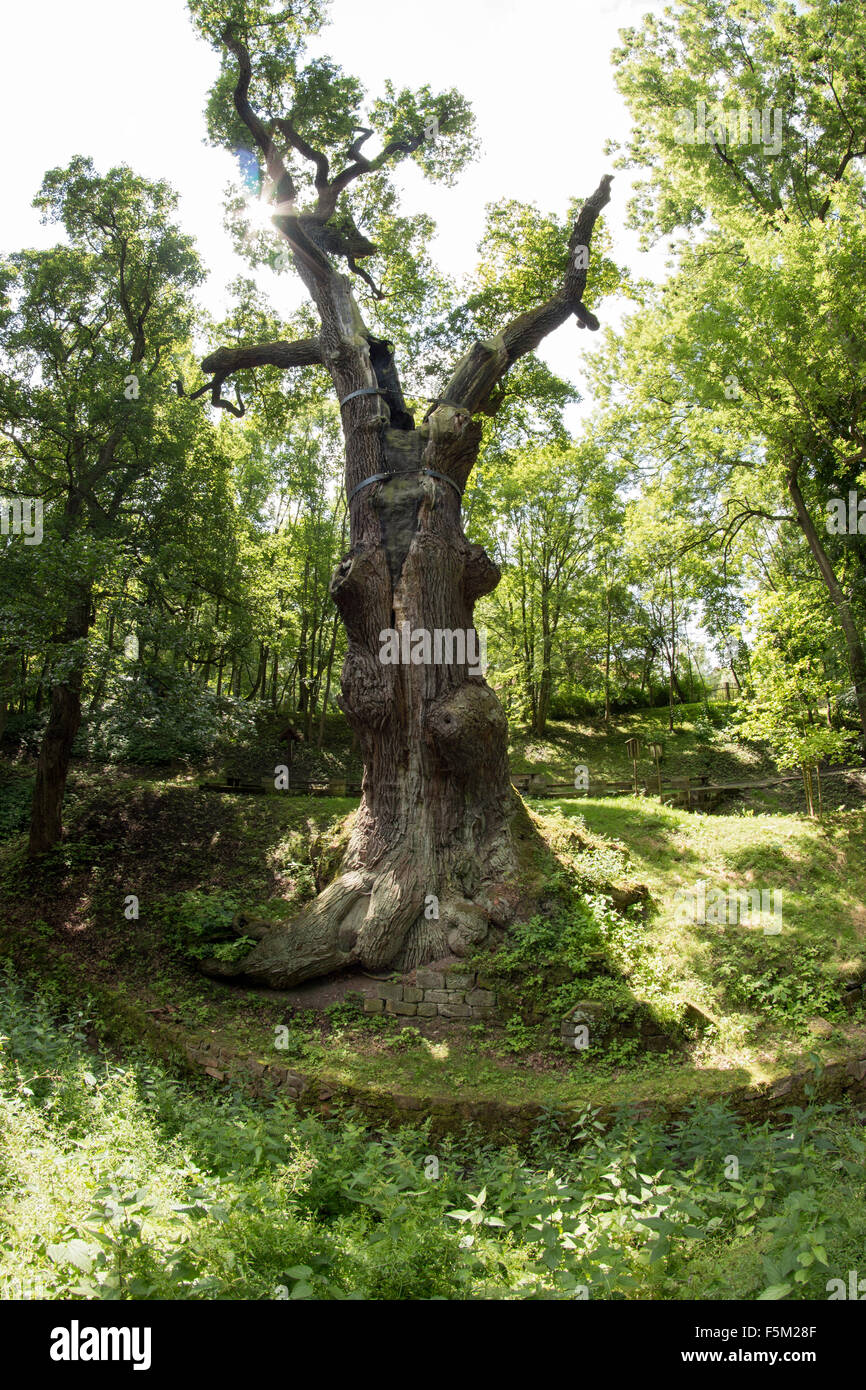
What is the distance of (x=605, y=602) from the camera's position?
25.0 m

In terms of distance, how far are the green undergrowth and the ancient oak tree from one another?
9.50 ft

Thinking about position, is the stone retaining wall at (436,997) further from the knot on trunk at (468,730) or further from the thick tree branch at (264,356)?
the thick tree branch at (264,356)

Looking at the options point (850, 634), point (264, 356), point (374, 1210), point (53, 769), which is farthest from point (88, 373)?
point (850, 634)

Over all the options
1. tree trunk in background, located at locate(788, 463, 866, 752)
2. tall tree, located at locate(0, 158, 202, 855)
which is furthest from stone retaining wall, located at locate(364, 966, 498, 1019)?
tree trunk in background, located at locate(788, 463, 866, 752)

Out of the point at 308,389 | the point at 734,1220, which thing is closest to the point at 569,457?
the point at 308,389

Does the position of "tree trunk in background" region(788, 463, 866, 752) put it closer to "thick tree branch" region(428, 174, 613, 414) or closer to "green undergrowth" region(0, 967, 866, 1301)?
"thick tree branch" region(428, 174, 613, 414)

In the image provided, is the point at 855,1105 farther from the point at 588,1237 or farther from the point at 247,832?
the point at 247,832

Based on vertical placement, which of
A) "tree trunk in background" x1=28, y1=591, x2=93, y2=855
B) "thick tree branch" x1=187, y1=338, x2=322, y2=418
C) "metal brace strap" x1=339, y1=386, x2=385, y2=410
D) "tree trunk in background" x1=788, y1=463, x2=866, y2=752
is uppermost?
"thick tree branch" x1=187, y1=338, x2=322, y2=418

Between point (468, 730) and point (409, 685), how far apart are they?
0.88m

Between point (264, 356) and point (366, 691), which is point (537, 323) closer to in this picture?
point (264, 356)

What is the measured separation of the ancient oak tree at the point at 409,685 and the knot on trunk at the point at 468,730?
16mm

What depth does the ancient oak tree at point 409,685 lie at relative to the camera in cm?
839

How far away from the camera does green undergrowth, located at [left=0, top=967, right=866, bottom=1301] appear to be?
9.72 feet

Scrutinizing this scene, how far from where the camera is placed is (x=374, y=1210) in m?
4.32
